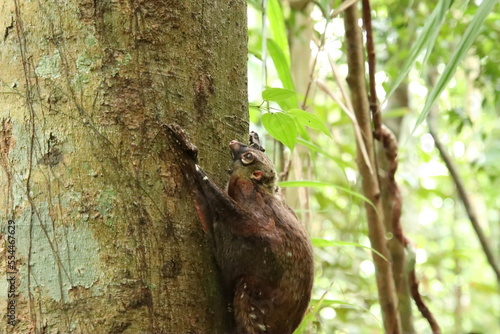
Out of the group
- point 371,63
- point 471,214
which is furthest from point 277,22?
point 471,214

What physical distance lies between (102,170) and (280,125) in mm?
679

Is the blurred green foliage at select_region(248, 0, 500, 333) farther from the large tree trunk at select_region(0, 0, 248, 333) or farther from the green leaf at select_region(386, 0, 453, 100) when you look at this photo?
the large tree trunk at select_region(0, 0, 248, 333)

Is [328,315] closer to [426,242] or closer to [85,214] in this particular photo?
[426,242]

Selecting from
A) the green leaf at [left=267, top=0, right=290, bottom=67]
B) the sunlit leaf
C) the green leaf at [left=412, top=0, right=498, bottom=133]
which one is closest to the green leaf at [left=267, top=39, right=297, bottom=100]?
the sunlit leaf

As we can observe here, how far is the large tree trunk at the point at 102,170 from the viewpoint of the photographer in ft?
4.63

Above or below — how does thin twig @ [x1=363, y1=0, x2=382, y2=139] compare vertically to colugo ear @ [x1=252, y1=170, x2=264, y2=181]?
Result: above

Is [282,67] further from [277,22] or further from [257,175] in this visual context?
[257,175]

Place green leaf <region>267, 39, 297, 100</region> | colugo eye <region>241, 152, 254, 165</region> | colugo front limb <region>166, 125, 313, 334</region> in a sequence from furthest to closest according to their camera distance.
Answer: green leaf <region>267, 39, 297, 100</region>, colugo eye <region>241, 152, 254, 165</region>, colugo front limb <region>166, 125, 313, 334</region>

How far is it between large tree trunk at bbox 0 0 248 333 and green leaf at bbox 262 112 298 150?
12.4 inches

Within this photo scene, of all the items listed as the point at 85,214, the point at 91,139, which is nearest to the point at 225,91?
the point at 91,139

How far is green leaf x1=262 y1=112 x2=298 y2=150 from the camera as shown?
1914 millimetres

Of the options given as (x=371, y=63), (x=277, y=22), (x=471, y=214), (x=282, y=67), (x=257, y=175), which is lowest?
(x=257, y=175)

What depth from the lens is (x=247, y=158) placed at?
2.02 metres

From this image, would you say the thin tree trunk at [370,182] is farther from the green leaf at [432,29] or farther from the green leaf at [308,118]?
the green leaf at [432,29]
